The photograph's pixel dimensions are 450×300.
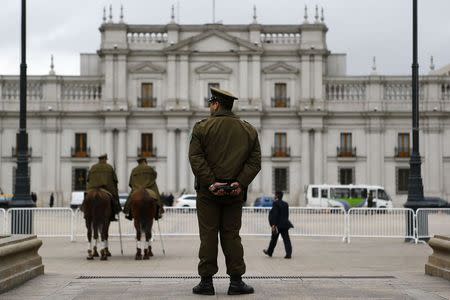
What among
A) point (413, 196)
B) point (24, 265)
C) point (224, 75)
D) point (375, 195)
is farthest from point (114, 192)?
point (224, 75)

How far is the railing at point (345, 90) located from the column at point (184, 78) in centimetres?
1024

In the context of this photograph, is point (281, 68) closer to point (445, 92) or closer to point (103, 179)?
point (445, 92)

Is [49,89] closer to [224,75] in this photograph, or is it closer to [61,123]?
[61,123]

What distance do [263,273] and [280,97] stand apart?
4911 cm

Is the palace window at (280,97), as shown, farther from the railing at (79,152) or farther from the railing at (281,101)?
the railing at (79,152)

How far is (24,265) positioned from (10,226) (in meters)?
11.1

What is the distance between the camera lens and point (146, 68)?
61062 millimetres

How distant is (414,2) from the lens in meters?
21.9

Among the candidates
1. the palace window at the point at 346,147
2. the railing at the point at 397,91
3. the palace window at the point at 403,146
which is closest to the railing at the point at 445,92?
the railing at the point at 397,91

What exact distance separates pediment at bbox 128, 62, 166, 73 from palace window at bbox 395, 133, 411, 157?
18.0m

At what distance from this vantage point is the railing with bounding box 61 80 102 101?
61750mm

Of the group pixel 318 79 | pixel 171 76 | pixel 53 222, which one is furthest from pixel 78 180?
pixel 53 222

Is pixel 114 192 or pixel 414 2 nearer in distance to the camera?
pixel 114 192

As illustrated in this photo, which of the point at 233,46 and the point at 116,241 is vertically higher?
the point at 233,46
